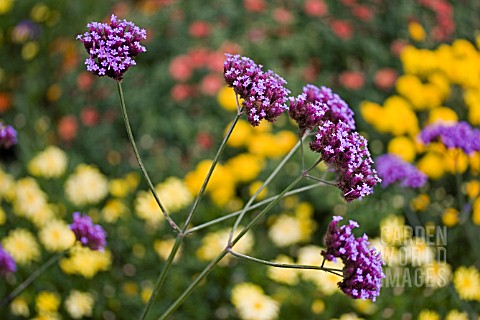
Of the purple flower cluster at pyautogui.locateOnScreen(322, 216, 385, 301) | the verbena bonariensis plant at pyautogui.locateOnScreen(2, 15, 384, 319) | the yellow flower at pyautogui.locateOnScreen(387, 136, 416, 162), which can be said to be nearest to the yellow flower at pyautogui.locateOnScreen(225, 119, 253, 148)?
the yellow flower at pyautogui.locateOnScreen(387, 136, 416, 162)

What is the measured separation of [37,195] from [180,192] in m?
0.56

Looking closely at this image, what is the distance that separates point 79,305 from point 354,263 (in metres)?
1.48

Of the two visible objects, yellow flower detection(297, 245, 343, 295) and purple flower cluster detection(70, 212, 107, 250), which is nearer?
purple flower cluster detection(70, 212, 107, 250)

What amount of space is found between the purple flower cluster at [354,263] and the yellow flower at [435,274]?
1.28 meters

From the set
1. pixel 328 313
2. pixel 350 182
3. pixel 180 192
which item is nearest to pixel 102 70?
pixel 350 182

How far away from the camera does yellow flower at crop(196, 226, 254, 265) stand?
247 cm

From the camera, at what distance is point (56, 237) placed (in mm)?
2521

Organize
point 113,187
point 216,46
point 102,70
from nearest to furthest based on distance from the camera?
point 102,70 → point 113,187 → point 216,46

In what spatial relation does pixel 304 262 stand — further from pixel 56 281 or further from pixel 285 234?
pixel 56 281

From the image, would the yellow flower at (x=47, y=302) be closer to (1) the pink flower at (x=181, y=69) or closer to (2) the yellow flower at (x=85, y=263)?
(2) the yellow flower at (x=85, y=263)

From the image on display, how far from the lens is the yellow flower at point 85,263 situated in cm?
245

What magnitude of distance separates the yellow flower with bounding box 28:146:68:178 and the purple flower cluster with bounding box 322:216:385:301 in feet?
6.46

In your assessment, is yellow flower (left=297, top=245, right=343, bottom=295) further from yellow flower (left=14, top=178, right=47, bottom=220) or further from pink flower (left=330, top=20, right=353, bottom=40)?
pink flower (left=330, top=20, right=353, bottom=40)

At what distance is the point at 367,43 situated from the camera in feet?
13.8
